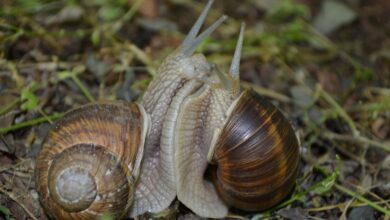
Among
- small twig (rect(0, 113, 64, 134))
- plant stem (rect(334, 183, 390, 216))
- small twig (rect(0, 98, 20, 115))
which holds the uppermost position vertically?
plant stem (rect(334, 183, 390, 216))

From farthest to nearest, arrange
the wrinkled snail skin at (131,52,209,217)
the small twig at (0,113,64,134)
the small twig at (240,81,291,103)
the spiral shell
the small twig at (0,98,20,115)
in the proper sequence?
1. the small twig at (240,81,291,103)
2. the small twig at (0,98,20,115)
3. the small twig at (0,113,64,134)
4. the wrinkled snail skin at (131,52,209,217)
5. the spiral shell

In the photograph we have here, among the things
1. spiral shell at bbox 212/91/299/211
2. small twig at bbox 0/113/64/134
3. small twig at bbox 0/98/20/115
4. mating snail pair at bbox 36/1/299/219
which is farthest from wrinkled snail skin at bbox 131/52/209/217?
small twig at bbox 0/98/20/115

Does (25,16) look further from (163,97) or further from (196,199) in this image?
(196,199)

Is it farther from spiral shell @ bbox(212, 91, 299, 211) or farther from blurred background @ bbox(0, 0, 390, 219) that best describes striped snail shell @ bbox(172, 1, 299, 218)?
blurred background @ bbox(0, 0, 390, 219)

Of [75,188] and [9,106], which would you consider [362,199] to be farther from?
A: [9,106]

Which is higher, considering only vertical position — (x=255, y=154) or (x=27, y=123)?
(x=255, y=154)

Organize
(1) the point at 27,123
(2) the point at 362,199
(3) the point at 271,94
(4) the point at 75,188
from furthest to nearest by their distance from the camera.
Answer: (3) the point at 271,94, (1) the point at 27,123, (2) the point at 362,199, (4) the point at 75,188

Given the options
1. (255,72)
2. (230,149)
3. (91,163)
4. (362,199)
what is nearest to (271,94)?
(255,72)

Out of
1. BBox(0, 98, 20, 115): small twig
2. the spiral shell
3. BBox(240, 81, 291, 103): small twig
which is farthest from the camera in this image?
BBox(240, 81, 291, 103): small twig
